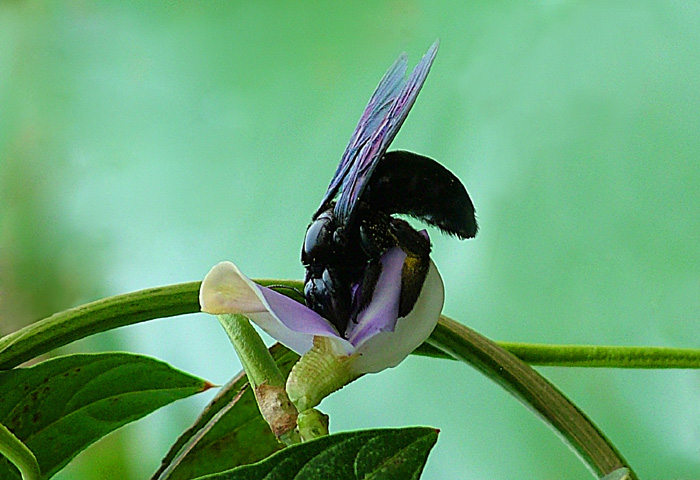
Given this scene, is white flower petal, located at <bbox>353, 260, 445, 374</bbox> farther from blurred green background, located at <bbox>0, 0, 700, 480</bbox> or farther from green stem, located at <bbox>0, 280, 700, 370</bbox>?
blurred green background, located at <bbox>0, 0, 700, 480</bbox>

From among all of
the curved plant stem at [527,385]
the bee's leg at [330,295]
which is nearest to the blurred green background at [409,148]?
the curved plant stem at [527,385]

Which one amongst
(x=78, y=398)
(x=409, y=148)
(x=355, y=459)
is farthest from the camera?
(x=409, y=148)

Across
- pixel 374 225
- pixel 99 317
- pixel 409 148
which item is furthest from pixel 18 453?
pixel 409 148

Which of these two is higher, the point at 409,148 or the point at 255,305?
the point at 409,148

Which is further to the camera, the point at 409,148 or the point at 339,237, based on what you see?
the point at 409,148

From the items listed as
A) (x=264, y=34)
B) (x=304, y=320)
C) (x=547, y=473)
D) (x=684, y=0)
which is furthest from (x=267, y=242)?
(x=304, y=320)

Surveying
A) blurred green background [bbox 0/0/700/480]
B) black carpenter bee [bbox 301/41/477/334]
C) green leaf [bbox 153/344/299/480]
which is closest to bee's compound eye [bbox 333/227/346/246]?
black carpenter bee [bbox 301/41/477/334]

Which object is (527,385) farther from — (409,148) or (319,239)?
(409,148)
